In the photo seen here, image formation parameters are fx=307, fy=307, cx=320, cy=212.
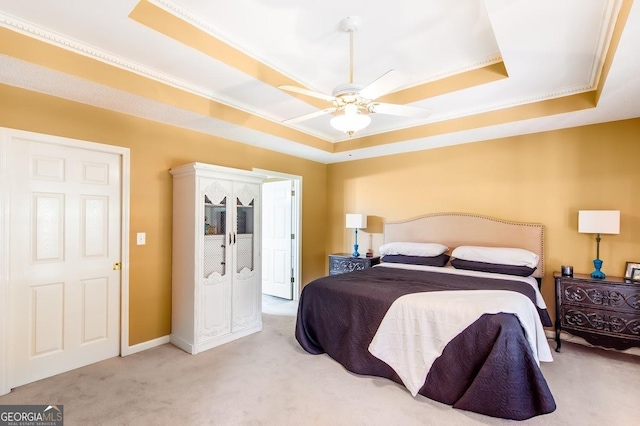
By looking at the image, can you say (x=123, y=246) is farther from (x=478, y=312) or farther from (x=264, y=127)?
(x=478, y=312)

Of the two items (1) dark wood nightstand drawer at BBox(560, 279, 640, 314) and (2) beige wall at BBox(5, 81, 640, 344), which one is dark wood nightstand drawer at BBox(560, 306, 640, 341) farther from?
(2) beige wall at BBox(5, 81, 640, 344)

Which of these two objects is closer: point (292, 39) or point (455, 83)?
point (292, 39)

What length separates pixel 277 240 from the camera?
534 cm

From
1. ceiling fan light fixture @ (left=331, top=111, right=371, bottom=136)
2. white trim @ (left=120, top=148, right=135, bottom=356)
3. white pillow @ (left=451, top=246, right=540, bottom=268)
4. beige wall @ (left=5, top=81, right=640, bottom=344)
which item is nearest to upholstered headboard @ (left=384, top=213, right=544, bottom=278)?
beige wall @ (left=5, top=81, right=640, bottom=344)

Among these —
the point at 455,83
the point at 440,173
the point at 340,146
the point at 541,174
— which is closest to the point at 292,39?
the point at 455,83

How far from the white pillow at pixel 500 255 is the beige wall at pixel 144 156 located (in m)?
3.14

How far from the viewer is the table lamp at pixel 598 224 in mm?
3041

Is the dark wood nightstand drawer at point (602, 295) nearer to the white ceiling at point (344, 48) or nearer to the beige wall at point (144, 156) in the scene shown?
the white ceiling at point (344, 48)

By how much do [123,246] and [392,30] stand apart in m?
3.16

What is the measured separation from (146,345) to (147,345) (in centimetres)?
1

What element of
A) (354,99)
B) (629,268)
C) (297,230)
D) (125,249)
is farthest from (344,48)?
(629,268)

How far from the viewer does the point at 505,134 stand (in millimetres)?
3791

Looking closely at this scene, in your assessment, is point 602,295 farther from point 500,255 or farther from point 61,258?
point 61,258

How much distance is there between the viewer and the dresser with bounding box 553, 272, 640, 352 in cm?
284
